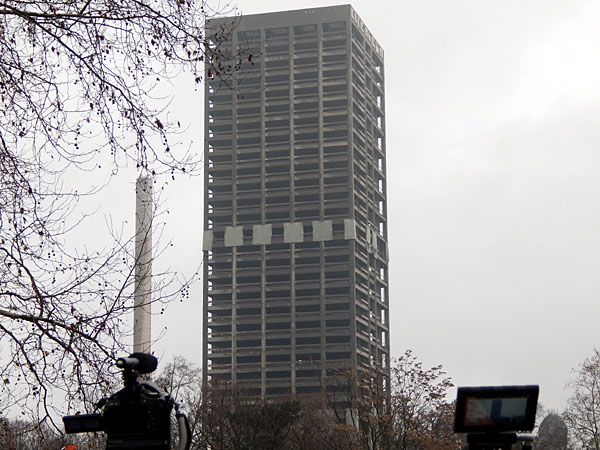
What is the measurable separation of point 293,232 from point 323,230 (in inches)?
186

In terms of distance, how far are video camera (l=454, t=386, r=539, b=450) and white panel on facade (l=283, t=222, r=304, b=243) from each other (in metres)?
157

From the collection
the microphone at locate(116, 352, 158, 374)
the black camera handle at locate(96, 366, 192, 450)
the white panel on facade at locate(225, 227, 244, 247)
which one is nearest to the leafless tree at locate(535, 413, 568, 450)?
the microphone at locate(116, 352, 158, 374)

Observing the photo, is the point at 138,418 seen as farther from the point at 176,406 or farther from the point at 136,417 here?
the point at 176,406

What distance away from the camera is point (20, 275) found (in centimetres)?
1082

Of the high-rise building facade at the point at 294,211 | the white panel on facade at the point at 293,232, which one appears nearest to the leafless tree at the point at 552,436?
the high-rise building facade at the point at 294,211

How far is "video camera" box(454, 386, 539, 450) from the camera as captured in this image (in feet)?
13.2

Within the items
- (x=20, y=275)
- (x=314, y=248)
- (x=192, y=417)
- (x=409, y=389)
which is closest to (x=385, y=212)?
(x=314, y=248)

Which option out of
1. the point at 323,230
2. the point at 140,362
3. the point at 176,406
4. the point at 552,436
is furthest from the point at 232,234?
the point at 176,406

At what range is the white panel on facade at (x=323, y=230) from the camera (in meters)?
160

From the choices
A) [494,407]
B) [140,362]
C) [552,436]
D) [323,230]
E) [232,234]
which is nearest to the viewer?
[494,407]

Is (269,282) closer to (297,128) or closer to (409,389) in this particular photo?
(297,128)

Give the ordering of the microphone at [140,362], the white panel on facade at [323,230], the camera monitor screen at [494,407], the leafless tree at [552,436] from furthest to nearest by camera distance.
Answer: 1. the white panel on facade at [323,230]
2. the leafless tree at [552,436]
3. the microphone at [140,362]
4. the camera monitor screen at [494,407]

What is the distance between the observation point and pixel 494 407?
4.07m

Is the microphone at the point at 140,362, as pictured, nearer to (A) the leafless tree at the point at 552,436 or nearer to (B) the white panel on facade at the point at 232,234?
(A) the leafless tree at the point at 552,436
